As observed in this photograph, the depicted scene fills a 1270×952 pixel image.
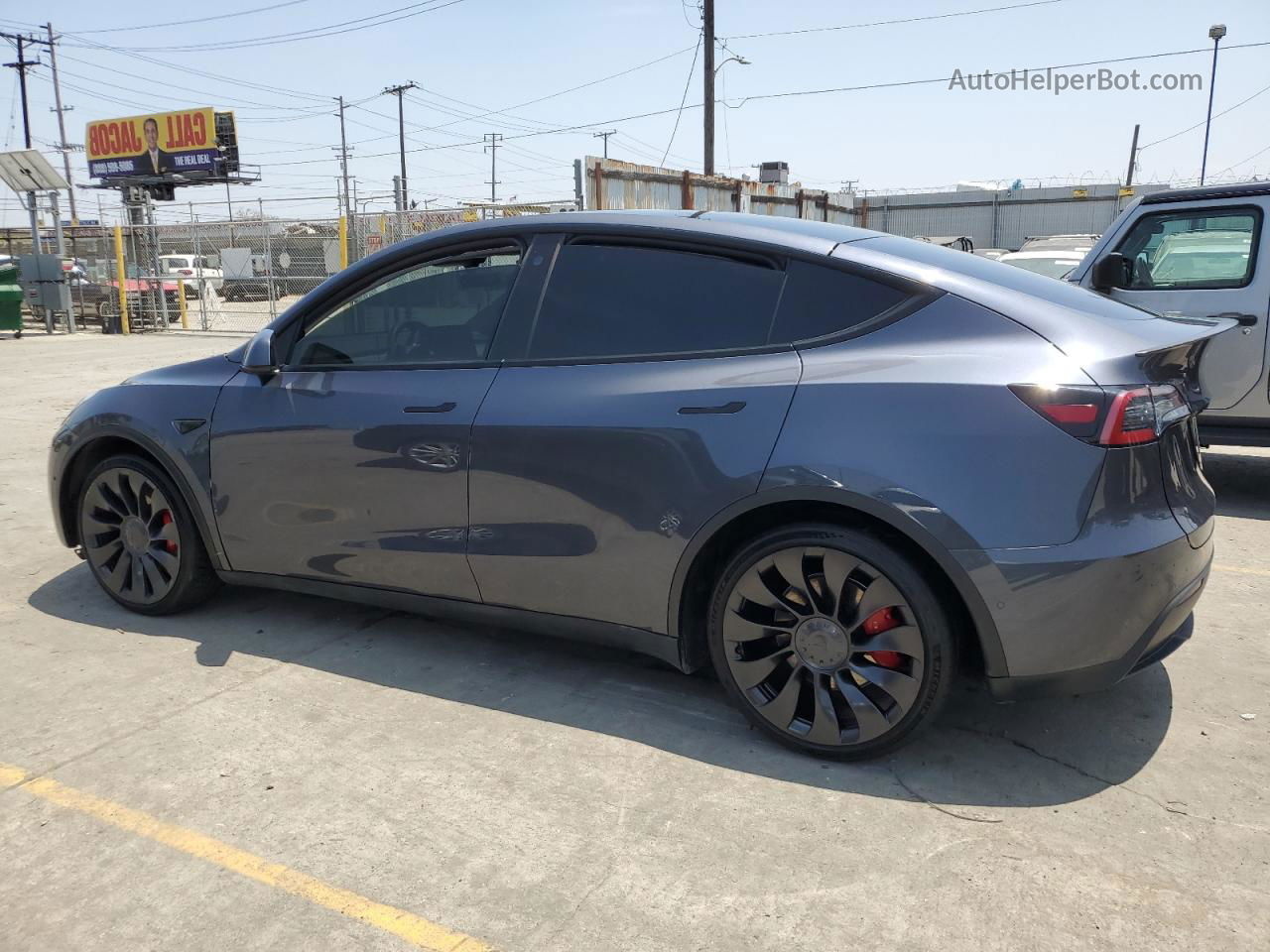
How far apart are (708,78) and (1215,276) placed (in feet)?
65.9

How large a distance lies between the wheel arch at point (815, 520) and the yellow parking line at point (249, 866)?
1223 mm

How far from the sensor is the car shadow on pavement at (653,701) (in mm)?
2949

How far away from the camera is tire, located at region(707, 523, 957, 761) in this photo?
2.82 meters

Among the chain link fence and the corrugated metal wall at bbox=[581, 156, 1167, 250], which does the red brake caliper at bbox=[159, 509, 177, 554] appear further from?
the corrugated metal wall at bbox=[581, 156, 1167, 250]

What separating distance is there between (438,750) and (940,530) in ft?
5.62

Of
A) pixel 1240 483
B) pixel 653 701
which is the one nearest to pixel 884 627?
pixel 653 701

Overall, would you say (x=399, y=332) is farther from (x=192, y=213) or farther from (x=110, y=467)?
(x=192, y=213)

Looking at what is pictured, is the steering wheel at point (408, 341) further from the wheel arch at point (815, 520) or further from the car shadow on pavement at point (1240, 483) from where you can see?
the car shadow on pavement at point (1240, 483)

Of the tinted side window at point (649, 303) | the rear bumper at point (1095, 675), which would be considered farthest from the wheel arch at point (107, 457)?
the rear bumper at point (1095, 675)

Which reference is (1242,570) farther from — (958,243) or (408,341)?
(958,243)

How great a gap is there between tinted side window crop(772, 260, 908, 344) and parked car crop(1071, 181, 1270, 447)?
11.0 feet

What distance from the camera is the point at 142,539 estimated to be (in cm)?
429

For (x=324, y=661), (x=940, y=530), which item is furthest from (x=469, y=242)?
(x=940, y=530)

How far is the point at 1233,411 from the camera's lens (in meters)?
6.09
